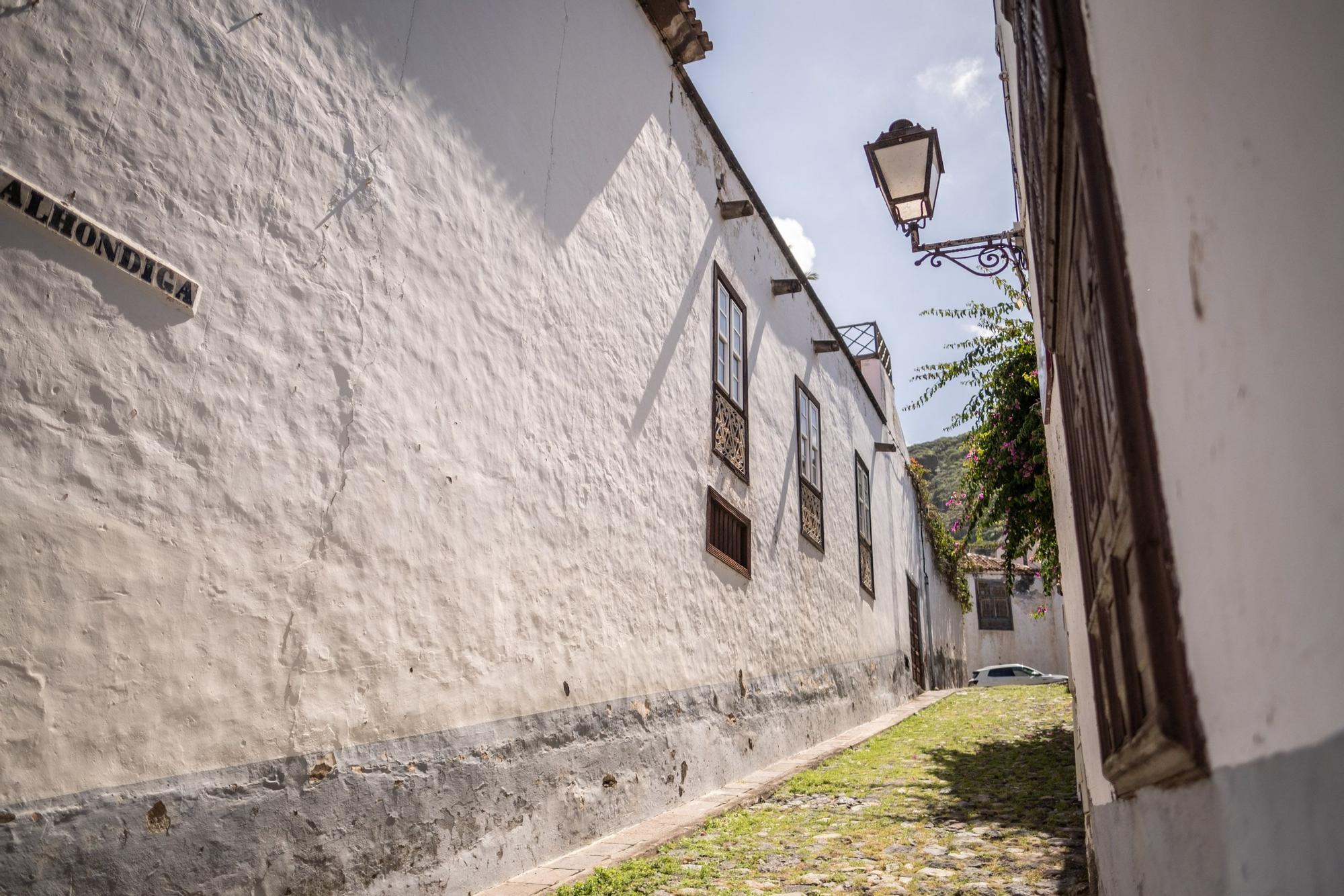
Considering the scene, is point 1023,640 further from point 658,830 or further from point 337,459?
point 337,459

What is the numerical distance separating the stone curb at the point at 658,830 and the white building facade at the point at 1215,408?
3.00 m

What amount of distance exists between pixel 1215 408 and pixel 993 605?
32.1 metres

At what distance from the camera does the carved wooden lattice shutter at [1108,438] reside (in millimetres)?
1380

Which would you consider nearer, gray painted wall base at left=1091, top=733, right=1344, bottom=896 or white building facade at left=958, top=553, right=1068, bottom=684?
gray painted wall base at left=1091, top=733, right=1344, bottom=896

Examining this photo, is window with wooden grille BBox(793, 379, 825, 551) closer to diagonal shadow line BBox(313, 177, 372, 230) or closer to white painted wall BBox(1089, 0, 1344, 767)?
diagonal shadow line BBox(313, 177, 372, 230)

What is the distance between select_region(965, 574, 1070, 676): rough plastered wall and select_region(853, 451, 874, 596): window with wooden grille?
710 inches

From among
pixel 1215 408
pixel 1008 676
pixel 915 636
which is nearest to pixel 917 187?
pixel 1215 408

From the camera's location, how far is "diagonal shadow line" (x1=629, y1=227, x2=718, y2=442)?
6395 millimetres

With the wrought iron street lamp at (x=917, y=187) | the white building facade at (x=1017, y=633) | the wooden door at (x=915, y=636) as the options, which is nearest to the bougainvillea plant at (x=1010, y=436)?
the wrought iron street lamp at (x=917, y=187)

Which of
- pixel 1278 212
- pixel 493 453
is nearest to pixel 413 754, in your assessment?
pixel 493 453

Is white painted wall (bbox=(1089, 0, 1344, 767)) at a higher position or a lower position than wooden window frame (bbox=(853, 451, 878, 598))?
lower

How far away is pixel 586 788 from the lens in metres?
5.13

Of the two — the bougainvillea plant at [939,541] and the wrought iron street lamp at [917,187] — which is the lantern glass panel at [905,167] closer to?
the wrought iron street lamp at [917,187]

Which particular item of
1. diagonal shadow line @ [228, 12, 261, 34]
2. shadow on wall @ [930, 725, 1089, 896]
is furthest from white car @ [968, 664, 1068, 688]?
diagonal shadow line @ [228, 12, 261, 34]
